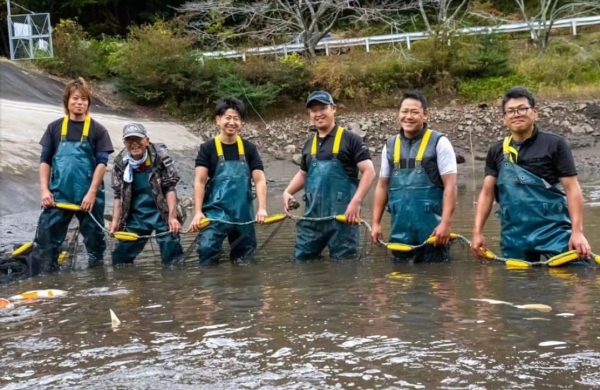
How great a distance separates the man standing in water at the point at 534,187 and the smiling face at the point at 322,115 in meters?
1.62

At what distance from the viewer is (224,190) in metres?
8.00

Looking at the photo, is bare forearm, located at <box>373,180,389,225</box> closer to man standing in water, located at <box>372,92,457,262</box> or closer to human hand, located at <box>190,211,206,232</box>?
man standing in water, located at <box>372,92,457,262</box>

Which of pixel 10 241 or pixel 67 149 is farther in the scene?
pixel 10 241

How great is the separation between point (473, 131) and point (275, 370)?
20.1m

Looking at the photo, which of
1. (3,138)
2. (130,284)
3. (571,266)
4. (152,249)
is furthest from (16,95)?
(571,266)

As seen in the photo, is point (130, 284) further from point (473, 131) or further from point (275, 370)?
point (473, 131)

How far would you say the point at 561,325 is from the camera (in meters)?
4.72

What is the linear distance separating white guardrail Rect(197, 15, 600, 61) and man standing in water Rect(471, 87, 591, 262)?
2142cm

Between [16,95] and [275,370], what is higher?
[16,95]

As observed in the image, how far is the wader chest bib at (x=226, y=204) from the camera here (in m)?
7.96

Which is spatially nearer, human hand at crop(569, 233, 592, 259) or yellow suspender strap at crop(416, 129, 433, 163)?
human hand at crop(569, 233, 592, 259)

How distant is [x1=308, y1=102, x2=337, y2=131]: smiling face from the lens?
7.57 meters

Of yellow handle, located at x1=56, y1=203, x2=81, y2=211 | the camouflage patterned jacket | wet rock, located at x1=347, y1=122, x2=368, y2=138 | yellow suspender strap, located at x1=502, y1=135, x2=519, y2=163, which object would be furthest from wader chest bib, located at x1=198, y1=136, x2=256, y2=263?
wet rock, located at x1=347, y1=122, x2=368, y2=138

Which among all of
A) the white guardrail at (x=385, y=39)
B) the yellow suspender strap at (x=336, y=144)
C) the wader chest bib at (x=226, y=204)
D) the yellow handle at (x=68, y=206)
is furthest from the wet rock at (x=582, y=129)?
the yellow handle at (x=68, y=206)
